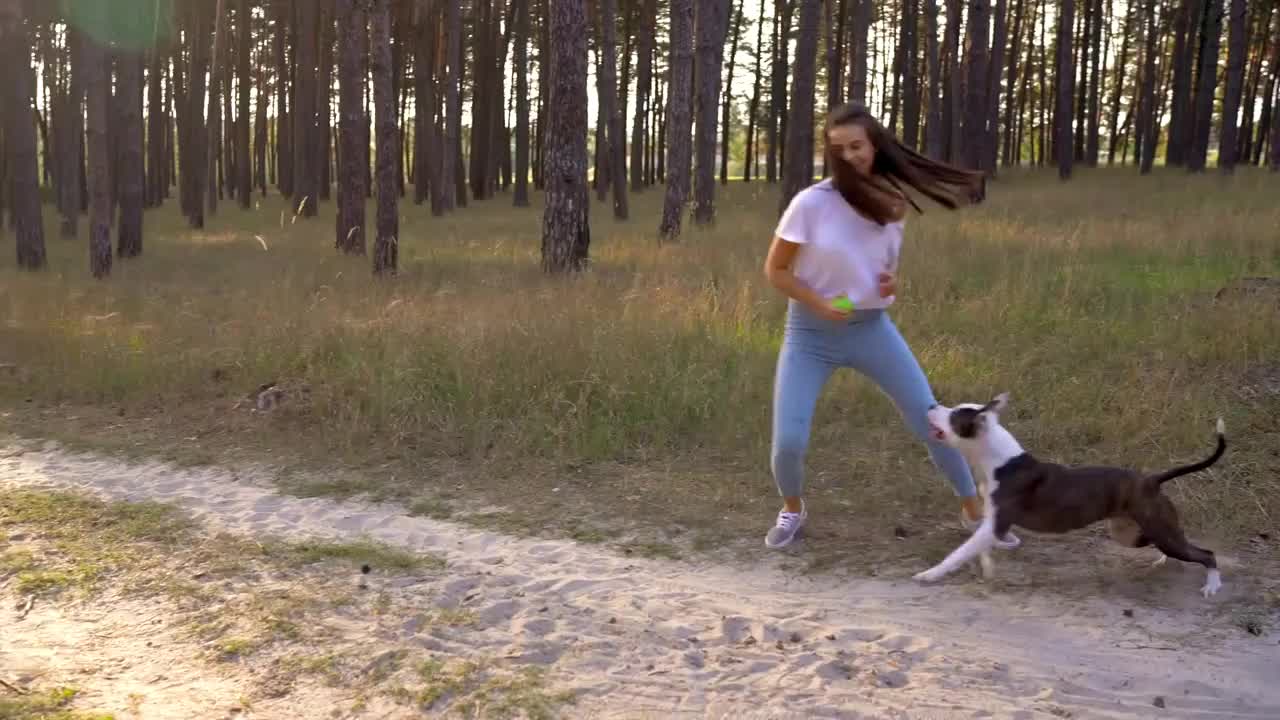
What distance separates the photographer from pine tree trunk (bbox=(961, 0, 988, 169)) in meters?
21.8

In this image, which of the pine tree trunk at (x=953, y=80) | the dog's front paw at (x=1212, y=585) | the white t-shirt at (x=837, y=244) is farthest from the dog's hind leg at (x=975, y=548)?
the pine tree trunk at (x=953, y=80)

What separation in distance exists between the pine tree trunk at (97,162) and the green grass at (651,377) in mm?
2912

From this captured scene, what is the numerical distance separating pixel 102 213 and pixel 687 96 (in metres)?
10.0

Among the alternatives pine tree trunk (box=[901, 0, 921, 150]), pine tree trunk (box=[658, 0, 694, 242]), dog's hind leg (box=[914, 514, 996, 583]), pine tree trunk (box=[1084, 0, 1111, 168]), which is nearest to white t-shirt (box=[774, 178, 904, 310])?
dog's hind leg (box=[914, 514, 996, 583])

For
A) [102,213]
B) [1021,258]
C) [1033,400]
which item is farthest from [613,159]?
[1033,400]

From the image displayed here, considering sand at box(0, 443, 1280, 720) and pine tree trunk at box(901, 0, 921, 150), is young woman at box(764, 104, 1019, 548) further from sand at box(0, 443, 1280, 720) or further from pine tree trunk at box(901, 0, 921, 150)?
pine tree trunk at box(901, 0, 921, 150)

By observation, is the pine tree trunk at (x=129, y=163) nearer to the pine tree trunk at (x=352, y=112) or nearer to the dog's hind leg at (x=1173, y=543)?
the pine tree trunk at (x=352, y=112)

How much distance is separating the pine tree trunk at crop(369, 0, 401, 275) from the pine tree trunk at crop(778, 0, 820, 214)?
690cm

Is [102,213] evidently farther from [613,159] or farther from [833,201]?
[833,201]

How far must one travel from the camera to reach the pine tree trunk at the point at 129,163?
1886 cm

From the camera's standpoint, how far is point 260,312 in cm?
1118

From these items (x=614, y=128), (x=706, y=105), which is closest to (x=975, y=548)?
(x=706, y=105)

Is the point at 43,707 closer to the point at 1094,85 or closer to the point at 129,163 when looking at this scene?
the point at 129,163

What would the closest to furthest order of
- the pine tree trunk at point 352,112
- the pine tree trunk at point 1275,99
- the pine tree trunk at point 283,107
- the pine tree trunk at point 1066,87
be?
the pine tree trunk at point 352,112 < the pine tree trunk at point 1275,99 < the pine tree trunk at point 1066,87 < the pine tree trunk at point 283,107
